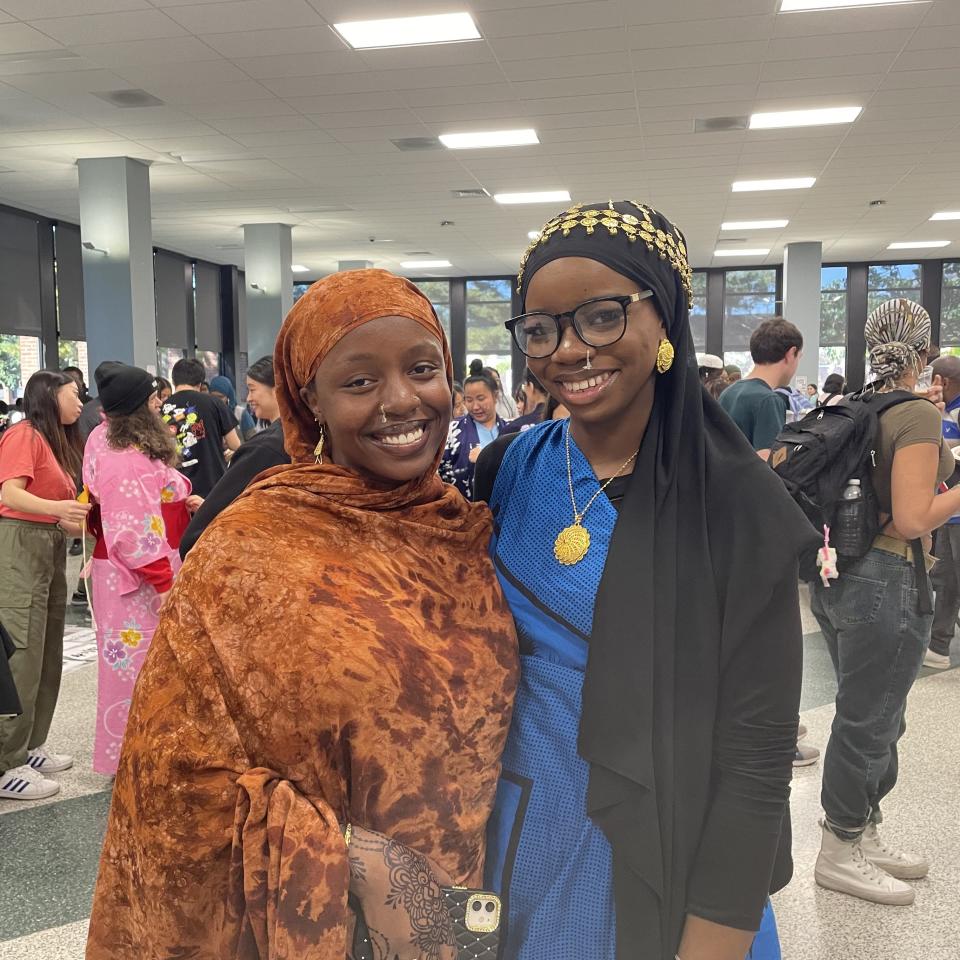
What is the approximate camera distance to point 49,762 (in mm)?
3414

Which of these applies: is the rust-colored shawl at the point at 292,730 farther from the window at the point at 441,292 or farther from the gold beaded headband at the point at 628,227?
the window at the point at 441,292

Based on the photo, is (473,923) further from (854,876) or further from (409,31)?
(409,31)

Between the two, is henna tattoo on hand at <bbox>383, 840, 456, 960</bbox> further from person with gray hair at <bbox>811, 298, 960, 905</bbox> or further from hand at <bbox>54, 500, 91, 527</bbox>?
hand at <bbox>54, 500, 91, 527</bbox>

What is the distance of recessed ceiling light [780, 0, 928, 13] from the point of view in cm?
517

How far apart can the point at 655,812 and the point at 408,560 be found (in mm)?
406

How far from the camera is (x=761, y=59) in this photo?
6012 millimetres

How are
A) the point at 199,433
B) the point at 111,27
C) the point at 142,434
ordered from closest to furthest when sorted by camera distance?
the point at 142,434
the point at 199,433
the point at 111,27

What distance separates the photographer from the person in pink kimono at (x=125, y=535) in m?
3.24

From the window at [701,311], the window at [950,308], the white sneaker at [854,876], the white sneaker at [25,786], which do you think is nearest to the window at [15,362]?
the white sneaker at [25,786]

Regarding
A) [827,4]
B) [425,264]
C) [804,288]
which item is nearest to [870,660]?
[827,4]

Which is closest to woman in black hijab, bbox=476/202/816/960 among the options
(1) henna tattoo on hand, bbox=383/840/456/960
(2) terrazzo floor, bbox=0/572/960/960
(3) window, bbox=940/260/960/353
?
(1) henna tattoo on hand, bbox=383/840/456/960

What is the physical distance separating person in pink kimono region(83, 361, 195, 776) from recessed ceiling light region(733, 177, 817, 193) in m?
8.03

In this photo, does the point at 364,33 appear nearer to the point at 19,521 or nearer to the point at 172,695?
the point at 19,521

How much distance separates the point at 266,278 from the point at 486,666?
1193cm
